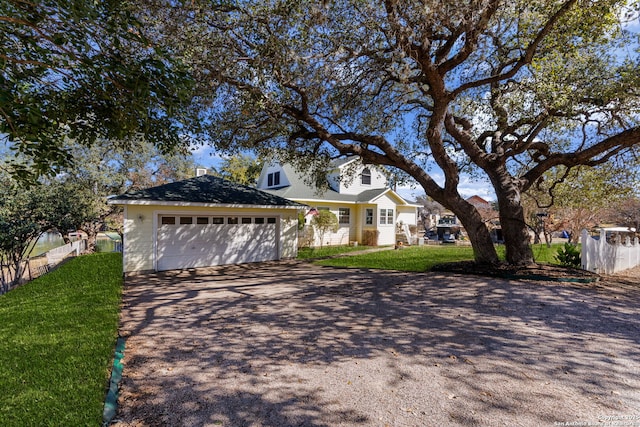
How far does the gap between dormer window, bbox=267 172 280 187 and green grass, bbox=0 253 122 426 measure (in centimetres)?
1316

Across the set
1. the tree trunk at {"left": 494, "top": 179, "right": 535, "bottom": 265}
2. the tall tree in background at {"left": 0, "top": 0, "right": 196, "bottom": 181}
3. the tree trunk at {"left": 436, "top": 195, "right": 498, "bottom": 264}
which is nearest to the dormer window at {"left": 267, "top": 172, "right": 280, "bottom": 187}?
the tree trunk at {"left": 436, "top": 195, "right": 498, "bottom": 264}

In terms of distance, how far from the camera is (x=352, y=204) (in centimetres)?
1825

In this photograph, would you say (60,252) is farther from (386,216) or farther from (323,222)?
(386,216)

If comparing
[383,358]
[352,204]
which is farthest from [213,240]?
[352,204]

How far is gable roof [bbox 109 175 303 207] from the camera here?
9570 millimetres

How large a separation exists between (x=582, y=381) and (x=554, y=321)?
86.8 inches

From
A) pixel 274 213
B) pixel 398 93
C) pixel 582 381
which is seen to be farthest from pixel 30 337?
pixel 398 93

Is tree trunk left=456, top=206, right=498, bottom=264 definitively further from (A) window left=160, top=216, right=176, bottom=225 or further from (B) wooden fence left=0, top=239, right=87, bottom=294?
(B) wooden fence left=0, top=239, right=87, bottom=294

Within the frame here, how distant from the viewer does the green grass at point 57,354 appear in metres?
2.62

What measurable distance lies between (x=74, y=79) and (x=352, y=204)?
15.0 m

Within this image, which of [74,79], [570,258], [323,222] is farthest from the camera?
[323,222]

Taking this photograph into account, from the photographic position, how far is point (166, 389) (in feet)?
10.3

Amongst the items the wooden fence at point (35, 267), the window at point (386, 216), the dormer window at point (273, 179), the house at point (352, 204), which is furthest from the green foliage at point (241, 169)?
the window at point (386, 216)

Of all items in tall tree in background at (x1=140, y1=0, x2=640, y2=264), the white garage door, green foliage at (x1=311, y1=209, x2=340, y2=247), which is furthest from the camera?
green foliage at (x1=311, y1=209, x2=340, y2=247)
